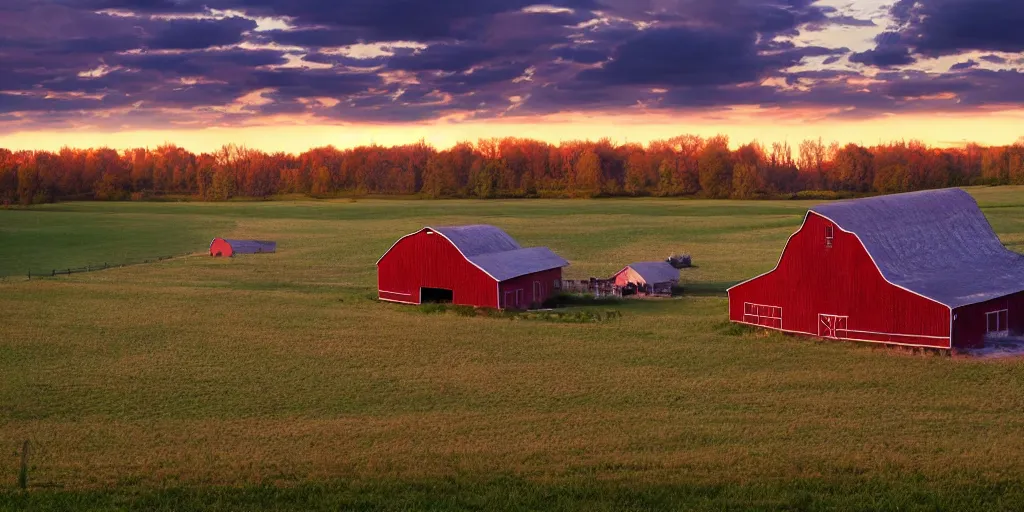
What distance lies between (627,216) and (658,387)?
85.5 m

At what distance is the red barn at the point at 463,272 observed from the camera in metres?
49.2

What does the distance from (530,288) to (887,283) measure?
19.2 meters

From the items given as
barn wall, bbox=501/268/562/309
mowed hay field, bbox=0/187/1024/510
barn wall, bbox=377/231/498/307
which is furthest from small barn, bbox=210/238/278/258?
barn wall, bbox=501/268/562/309

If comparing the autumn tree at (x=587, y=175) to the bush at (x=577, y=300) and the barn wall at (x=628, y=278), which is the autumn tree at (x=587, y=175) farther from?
the bush at (x=577, y=300)

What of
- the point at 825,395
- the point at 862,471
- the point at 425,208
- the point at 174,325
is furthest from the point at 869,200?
the point at 425,208

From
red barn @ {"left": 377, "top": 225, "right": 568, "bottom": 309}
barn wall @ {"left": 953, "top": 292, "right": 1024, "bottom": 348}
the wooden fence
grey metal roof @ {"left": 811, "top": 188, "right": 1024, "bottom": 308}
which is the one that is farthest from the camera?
the wooden fence

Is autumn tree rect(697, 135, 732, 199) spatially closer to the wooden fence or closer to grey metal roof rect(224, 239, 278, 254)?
grey metal roof rect(224, 239, 278, 254)

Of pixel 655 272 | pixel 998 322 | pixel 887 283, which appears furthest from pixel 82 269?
pixel 998 322

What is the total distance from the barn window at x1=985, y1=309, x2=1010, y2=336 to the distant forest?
10640 cm

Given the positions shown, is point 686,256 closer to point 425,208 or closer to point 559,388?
point 559,388

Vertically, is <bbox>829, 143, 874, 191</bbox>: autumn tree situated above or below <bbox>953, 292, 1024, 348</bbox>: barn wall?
above

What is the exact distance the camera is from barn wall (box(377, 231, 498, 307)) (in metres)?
49.2

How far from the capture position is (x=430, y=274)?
51.2 metres

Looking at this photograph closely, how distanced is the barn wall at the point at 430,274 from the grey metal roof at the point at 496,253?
0.47 m
